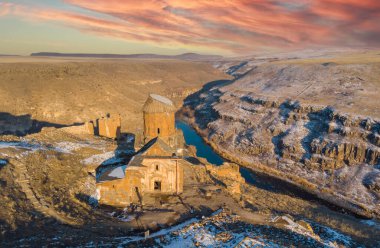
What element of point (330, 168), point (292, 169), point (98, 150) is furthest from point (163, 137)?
point (330, 168)

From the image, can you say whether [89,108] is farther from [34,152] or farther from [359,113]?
[359,113]

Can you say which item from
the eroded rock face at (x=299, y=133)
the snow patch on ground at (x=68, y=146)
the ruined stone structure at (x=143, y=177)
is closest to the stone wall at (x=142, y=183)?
the ruined stone structure at (x=143, y=177)

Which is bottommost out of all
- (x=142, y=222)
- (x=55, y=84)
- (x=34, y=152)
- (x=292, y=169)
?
(x=292, y=169)

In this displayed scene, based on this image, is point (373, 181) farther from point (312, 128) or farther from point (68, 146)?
point (68, 146)

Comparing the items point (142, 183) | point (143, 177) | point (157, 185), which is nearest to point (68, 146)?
point (142, 183)

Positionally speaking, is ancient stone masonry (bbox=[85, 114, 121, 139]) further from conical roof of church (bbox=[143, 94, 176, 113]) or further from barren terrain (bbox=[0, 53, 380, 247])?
conical roof of church (bbox=[143, 94, 176, 113])

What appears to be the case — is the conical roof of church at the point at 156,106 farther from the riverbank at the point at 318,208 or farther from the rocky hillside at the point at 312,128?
the rocky hillside at the point at 312,128

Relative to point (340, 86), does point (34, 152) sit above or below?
below
